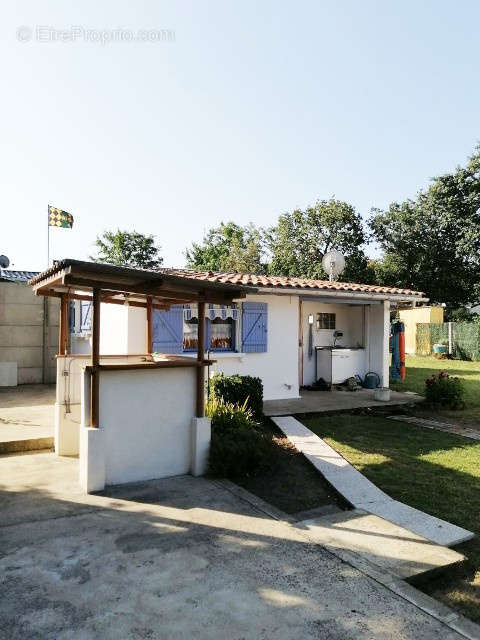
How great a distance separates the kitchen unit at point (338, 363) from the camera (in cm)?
1278

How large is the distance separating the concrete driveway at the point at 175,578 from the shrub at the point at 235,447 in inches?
31.8

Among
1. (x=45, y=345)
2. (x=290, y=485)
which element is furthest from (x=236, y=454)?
(x=45, y=345)

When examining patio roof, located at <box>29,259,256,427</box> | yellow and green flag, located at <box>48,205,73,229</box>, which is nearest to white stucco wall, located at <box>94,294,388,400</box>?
patio roof, located at <box>29,259,256,427</box>

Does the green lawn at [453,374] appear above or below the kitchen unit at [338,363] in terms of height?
below

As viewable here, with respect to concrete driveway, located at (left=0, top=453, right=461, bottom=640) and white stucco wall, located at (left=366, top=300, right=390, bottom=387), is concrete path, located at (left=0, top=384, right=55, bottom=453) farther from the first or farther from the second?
white stucco wall, located at (left=366, top=300, right=390, bottom=387)

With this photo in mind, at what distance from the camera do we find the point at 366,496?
515 cm

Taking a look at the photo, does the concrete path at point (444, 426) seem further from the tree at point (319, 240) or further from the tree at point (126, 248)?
the tree at point (126, 248)

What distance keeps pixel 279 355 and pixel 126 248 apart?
28173 millimetres

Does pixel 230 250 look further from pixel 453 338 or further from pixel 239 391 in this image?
pixel 239 391

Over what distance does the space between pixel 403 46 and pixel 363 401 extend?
298 inches

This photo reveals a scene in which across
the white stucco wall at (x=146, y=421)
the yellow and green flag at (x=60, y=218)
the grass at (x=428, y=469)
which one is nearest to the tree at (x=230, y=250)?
the yellow and green flag at (x=60, y=218)

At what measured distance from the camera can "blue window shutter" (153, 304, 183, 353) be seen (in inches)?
372

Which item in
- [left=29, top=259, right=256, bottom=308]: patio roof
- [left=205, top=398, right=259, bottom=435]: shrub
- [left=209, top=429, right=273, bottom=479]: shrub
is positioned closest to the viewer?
[left=29, top=259, right=256, bottom=308]: patio roof

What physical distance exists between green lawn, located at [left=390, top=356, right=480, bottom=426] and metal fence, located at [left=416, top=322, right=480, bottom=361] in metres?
0.87
